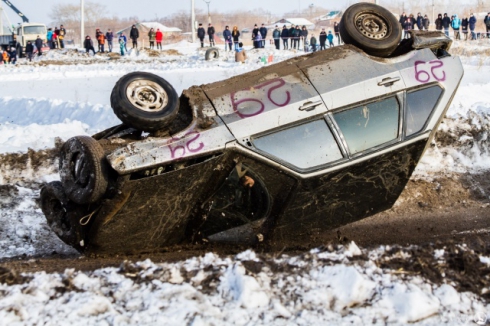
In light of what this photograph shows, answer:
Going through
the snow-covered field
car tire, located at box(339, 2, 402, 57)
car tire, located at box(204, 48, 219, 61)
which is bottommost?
car tire, located at box(204, 48, 219, 61)

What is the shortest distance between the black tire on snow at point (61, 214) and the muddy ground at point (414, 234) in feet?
0.67

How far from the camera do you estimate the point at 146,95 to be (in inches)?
218

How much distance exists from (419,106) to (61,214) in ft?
11.0

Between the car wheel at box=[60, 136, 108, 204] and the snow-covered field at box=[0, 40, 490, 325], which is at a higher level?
the car wheel at box=[60, 136, 108, 204]

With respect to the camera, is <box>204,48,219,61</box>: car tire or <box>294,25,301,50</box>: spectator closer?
<box>204,48,219,61</box>: car tire

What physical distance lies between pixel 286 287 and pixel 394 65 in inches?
105

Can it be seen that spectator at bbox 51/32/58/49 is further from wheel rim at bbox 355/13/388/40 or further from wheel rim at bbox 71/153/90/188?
wheel rim at bbox 71/153/90/188

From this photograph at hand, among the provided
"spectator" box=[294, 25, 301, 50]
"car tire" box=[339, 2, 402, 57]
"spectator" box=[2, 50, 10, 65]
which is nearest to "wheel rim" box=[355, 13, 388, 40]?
"car tire" box=[339, 2, 402, 57]

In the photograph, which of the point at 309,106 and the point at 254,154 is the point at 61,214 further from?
the point at 309,106

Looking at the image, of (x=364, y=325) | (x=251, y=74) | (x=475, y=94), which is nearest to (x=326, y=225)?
(x=251, y=74)

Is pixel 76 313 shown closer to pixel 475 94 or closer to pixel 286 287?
pixel 286 287

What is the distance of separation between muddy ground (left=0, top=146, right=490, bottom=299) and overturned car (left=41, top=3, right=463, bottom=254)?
0.85 feet

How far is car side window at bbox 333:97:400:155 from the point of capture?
19.0ft

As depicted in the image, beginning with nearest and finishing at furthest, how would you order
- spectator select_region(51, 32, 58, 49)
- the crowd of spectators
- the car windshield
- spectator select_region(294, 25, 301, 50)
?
the crowd of spectators < spectator select_region(294, 25, 301, 50) < spectator select_region(51, 32, 58, 49) < the car windshield
